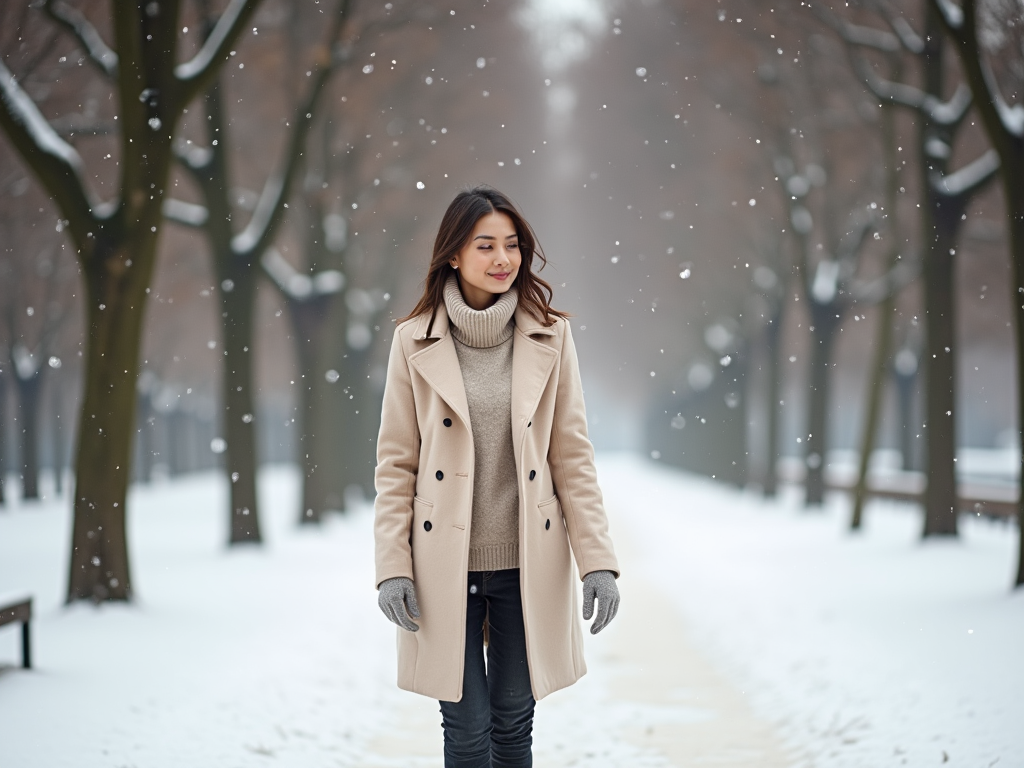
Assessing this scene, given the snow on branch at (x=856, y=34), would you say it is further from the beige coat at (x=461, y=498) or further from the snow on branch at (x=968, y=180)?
the beige coat at (x=461, y=498)

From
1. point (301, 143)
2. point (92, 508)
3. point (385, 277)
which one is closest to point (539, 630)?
point (92, 508)

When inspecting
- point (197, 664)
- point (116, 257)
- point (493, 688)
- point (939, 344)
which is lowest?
point (197, 664)

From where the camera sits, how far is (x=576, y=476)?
2902 mm

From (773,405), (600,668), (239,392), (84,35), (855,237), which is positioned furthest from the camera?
(773,405)

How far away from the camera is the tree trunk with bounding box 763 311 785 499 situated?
18438 mm

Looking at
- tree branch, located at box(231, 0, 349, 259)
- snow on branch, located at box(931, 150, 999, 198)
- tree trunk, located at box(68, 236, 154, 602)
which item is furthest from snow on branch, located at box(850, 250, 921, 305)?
tree trunk, located at box(68, 236, 154, 602)

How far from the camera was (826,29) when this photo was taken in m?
12.5

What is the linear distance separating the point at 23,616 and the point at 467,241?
13.1 feet

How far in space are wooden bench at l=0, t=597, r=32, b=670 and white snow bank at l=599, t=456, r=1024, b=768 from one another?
4.11 m

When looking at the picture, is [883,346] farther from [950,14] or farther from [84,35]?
[84,35]

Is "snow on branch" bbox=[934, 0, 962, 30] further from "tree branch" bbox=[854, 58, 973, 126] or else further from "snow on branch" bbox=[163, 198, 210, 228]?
"snow on branch" bbox=[163, 198, 210, 228]

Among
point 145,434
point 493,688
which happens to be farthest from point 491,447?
point 145,434

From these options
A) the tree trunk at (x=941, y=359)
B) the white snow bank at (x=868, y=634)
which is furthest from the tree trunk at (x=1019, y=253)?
the tree trunk at (x=941, y=359)

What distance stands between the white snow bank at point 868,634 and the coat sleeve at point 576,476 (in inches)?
92.1
